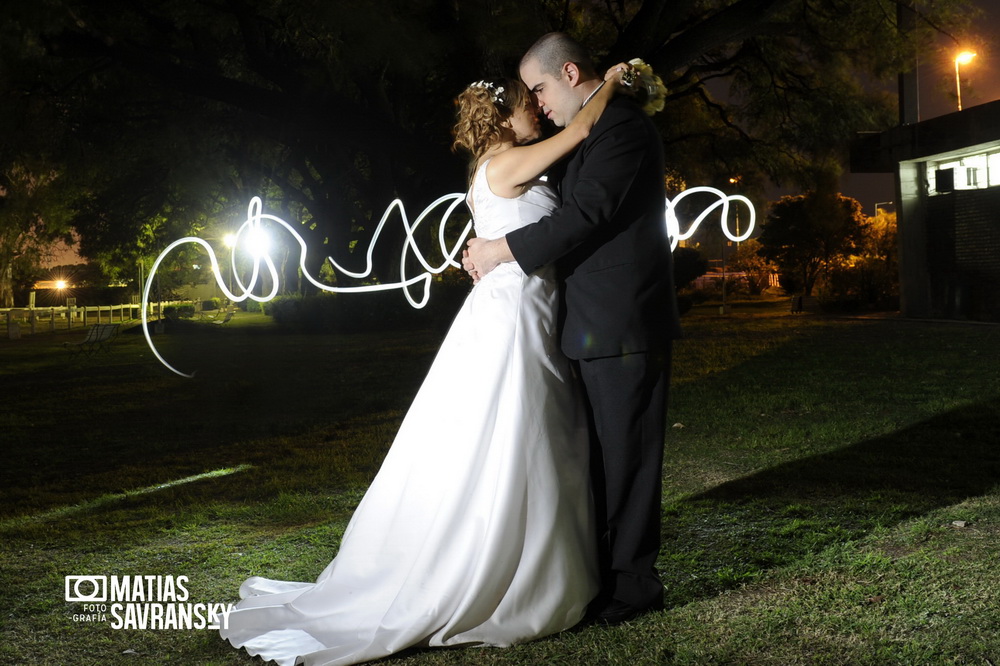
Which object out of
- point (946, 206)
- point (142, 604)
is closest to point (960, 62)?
point (946, 206)

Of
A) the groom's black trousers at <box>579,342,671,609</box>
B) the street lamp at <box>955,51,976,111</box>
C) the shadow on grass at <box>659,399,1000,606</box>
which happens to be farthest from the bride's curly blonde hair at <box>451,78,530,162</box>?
the street lamp at <box>955,51,976,111</box>

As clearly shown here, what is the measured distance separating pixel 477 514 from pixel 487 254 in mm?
1070

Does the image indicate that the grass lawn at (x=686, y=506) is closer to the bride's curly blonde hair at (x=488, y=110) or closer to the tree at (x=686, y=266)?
the bride's curly blonde hair at (x=488, y=110)

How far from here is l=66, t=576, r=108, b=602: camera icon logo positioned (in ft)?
14.4

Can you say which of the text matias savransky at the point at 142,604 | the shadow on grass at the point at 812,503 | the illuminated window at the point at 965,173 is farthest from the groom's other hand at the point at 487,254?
the illuminated window at the point at 965,173

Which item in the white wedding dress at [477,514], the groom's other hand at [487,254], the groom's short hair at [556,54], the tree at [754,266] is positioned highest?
the tree at [754,266]

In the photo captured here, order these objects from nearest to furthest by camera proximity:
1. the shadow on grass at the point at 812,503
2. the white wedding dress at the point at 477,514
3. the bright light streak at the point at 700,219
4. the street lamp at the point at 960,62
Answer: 1. the white wedding dress at the point at 477,514
2. the shadow on grass at the point at 812,503
3. the bright light streak at the point at 700,219
4. the street lamp at the point at 960,62

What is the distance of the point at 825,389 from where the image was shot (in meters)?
10.9

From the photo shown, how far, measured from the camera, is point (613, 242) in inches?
146

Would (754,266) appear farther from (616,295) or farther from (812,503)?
(616,295)

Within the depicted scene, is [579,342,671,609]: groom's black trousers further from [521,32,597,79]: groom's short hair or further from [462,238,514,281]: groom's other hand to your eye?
[521,32,597,79]: groom's short hair

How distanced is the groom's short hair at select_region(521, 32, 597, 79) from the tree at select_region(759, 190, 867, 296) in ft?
132

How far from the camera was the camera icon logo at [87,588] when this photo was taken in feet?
14.4

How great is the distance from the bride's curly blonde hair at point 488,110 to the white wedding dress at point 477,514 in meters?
0.14
